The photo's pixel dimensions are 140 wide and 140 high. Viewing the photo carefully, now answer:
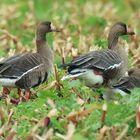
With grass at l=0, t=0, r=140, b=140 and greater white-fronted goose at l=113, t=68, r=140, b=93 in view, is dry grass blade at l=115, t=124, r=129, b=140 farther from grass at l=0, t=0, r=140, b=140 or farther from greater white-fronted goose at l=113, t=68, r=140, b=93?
greater white-fronted goose at l=113, t=68, r=140, b=93

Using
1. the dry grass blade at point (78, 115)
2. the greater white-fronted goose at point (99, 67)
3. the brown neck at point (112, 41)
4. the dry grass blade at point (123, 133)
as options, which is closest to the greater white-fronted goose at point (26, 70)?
the greater white-fronted goose at point (99, 67)

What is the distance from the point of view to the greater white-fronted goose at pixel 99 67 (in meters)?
10.2

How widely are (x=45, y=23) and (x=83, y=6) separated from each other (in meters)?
7.32

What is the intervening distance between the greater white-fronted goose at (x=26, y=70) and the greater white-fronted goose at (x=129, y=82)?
0.97m

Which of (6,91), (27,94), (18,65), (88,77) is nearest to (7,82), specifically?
(18,65)

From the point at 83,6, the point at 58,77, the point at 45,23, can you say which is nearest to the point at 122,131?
the point at 58,77

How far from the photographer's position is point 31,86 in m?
10.6

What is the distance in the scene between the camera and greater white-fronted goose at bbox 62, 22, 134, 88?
1016 centimetres

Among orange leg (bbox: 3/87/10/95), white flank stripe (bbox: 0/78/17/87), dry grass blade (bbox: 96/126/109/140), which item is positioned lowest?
orange leg (bbox: 3/87/10/95)

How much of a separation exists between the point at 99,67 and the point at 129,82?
0.50 metres

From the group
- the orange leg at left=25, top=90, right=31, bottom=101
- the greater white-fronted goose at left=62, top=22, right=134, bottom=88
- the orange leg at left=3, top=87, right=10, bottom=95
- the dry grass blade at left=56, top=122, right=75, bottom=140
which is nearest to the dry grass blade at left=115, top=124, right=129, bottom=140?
the dry grass blade at left=56, top=122, right=75, bottom=140

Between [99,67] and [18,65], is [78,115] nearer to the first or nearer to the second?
[99,67]

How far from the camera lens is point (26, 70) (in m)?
10.5

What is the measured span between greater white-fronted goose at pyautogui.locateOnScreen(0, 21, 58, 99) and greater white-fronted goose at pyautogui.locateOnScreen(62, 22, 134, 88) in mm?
564
